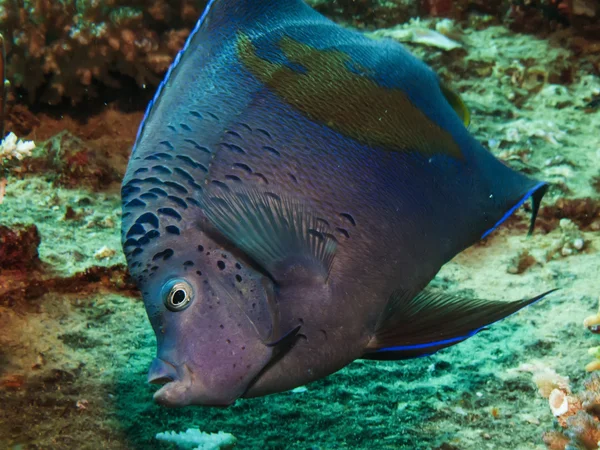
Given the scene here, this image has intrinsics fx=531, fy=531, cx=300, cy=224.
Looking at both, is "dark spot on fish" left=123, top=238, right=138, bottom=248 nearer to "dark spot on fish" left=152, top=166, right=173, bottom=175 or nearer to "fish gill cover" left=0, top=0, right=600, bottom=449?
"fish gill cover" left=0, top=0, right=600, bottom=449

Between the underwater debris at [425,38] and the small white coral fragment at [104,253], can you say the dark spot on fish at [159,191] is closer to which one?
the small white coral fragment at [104,253]

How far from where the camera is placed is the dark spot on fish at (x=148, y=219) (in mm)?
1352

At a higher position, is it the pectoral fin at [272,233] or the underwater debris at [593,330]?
the pectoral fin at [272,233]

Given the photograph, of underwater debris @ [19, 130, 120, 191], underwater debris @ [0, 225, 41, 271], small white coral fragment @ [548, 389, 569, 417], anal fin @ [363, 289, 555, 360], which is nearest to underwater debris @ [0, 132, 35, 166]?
underwater debris @ [0, 225, 41, 271]

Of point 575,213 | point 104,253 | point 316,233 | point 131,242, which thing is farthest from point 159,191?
point 575,213

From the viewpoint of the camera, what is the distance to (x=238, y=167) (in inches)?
56.4

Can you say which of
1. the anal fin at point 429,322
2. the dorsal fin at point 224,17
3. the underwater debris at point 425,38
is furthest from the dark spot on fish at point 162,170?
the underwater debris at point 425,38

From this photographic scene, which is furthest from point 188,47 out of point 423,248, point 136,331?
point 136,331

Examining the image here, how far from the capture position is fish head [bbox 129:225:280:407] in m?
1.26

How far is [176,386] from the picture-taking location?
48.9 inches

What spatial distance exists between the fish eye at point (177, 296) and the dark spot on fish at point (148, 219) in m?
0.17

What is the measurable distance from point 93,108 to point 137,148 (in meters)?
4.02

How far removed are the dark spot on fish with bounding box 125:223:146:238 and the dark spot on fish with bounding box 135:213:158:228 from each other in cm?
1

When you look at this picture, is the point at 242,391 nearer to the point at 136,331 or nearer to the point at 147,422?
the point at 147,422
